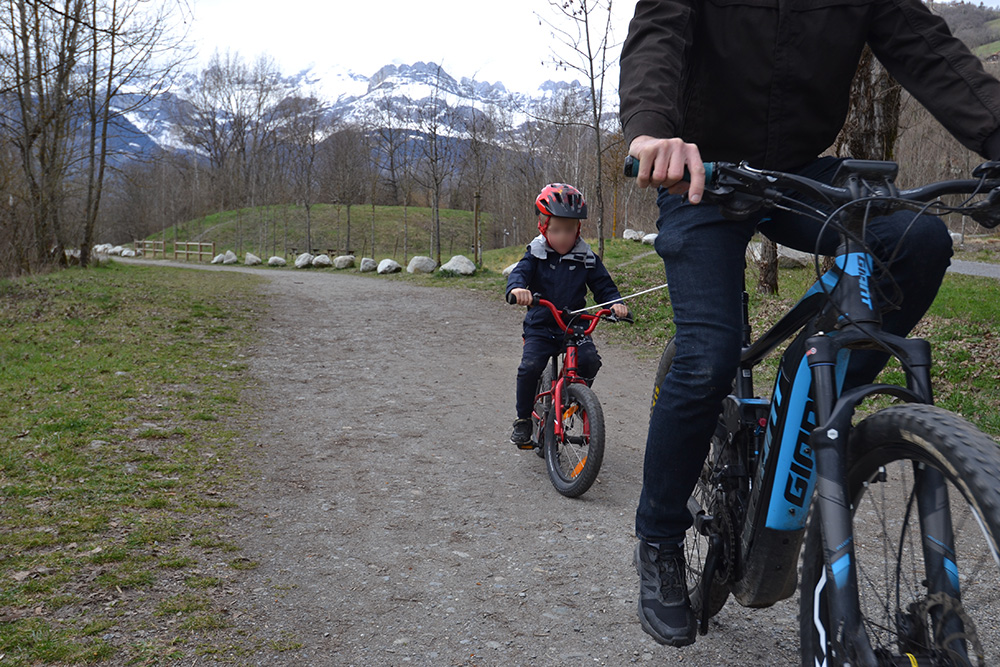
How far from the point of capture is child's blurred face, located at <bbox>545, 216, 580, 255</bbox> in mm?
4758

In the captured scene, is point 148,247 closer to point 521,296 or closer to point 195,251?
point 195,251

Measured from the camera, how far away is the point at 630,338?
1029 cm

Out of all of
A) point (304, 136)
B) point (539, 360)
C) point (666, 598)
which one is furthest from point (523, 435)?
point (304, 136)

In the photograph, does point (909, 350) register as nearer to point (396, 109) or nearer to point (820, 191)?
point (820, 191)

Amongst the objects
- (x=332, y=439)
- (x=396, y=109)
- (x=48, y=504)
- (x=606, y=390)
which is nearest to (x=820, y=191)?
(x=48, y=504)

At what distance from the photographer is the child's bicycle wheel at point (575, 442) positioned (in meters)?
4.18

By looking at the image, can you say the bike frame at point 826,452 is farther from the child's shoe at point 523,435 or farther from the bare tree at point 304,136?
the bare tree at point 304,136

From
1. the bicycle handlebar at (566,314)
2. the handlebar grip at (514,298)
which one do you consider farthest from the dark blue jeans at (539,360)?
the handlebar grip at (514,298)

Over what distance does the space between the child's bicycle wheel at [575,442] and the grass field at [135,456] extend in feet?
6.27

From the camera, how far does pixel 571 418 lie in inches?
179

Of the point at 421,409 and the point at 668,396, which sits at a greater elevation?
the point at 668,396

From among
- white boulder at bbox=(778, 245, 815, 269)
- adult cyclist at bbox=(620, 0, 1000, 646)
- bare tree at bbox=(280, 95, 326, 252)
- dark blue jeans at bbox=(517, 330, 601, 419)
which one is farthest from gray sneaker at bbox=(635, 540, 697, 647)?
bare tree at bbox=(280, 95, 326, 252)

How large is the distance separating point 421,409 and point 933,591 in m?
5.30

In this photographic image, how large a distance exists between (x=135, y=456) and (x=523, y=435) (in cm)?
260
